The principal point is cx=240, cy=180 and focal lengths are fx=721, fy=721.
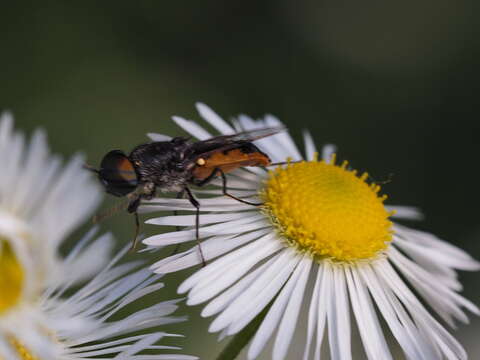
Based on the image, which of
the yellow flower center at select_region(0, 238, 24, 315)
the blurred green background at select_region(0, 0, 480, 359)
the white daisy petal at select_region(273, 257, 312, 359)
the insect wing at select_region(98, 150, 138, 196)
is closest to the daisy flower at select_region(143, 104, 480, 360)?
the white daisy petal at select_region(273, 257, 312, 359)

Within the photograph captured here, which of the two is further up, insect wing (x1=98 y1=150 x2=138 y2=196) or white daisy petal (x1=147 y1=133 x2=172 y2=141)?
white daisy petal (x1=147 y1=133 x2=172 y2=141)

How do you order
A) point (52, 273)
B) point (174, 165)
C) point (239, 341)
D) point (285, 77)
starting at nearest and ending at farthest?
point (52, 273)
point (239, 341)
point (174, 165)
point (285, 77)

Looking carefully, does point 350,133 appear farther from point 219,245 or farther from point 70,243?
point 219,245

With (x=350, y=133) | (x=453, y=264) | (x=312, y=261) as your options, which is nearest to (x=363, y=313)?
(x=312, y=261)

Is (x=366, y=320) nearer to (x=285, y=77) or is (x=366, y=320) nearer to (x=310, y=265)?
(x=310, y=265)

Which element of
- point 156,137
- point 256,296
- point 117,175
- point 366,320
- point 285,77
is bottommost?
point 366,320

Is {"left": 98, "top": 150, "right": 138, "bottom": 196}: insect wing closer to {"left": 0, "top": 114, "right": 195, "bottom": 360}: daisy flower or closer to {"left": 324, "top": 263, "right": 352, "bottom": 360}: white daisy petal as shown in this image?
{"left": 0, "top": 114, "right": 195, "bottom": 360}: daisy flower

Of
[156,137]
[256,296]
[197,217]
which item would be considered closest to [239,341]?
[256,296]
